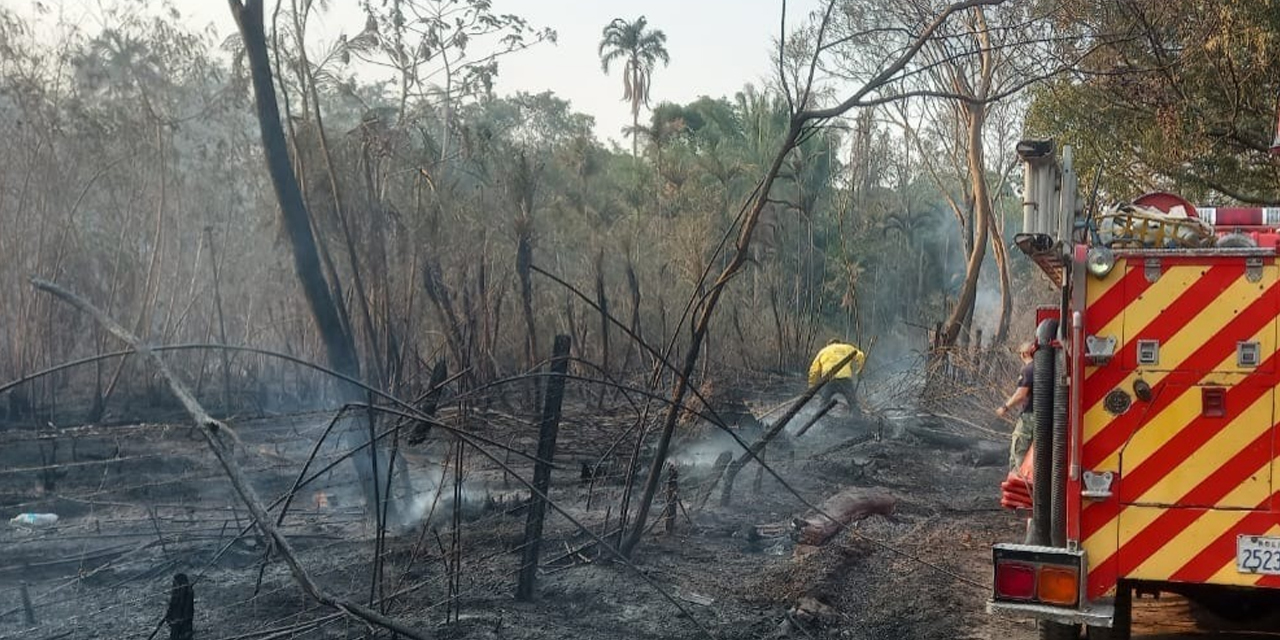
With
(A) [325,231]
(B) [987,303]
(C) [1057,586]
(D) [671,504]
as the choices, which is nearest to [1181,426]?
(C) [1057,586]

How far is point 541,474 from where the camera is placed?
6660mm

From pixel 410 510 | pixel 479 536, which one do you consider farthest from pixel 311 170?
pixel 479 536

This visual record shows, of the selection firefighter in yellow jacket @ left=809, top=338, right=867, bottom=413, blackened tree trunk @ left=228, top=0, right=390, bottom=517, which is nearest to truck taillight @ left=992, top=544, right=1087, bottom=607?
blackened tree trunk @ left=228, top=0, right=390, bottom=517

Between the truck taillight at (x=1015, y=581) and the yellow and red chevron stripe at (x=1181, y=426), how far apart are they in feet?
0.84

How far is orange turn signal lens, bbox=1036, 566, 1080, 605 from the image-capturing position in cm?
443

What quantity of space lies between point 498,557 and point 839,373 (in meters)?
7.62

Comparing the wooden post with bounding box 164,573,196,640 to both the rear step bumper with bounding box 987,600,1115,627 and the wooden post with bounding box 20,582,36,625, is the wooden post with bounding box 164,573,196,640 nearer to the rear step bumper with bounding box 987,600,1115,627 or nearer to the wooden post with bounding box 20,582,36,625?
the wooden post with bounding box 20,582,36,625

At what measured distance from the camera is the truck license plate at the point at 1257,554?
14.4 ft

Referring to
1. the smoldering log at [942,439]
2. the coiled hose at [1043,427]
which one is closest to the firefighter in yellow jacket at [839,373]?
the smoldering log at [942,439]

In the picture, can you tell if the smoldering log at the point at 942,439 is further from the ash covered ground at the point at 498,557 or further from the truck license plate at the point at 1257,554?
the truck license plate at the point at 1257,554

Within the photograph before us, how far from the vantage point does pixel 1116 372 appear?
448 centimetres

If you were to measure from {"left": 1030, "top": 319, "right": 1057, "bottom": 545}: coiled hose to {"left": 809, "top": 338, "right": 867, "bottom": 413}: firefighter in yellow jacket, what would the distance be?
8790 millimetres

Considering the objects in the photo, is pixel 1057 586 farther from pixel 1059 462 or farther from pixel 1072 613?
pixel 1059 462

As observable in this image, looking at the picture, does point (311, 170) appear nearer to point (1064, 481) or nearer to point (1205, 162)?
point (1205, 162)
